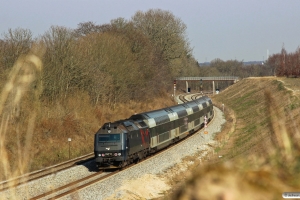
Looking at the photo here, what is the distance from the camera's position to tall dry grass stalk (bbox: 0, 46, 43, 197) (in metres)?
29.3

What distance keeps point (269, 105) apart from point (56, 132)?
32699 mm

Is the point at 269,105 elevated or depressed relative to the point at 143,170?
elevated

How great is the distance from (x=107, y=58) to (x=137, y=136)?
2465cm

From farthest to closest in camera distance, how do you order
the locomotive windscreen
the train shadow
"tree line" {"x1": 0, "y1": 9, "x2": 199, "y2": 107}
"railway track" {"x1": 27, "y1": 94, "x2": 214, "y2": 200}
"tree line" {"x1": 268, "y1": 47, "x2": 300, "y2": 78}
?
"tree line" {"x1": 268, "y1": 47, "x2": 300, "y2": 78}, "tree line" {"x1": 0, "y1": 9, "x2": 199, "y2": 107}, the train shadow, the locomotive windscreen, "railway track" {"x1": 27, "y1": 94, "x2": 214, "y2": 200}

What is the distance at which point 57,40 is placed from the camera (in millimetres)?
42500

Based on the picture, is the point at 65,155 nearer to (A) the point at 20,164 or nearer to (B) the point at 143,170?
(A) the point at 20,164

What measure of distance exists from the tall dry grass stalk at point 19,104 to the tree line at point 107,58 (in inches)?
32.6

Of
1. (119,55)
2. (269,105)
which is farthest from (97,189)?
(119,55)

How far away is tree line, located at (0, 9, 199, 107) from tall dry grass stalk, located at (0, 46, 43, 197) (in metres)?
0.83

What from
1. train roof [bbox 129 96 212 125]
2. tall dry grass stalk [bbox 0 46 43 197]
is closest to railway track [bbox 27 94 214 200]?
train roof [bbox 129 96 212 125]

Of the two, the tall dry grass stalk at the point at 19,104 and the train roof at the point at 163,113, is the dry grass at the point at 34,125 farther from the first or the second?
the train roof at the point at 163,113

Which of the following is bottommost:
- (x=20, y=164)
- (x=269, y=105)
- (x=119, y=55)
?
(x=20, y=164)

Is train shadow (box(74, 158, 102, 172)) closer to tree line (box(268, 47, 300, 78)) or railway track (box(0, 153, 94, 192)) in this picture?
railway track (box(0, 153, 94, 192))

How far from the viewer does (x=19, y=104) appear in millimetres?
33469
